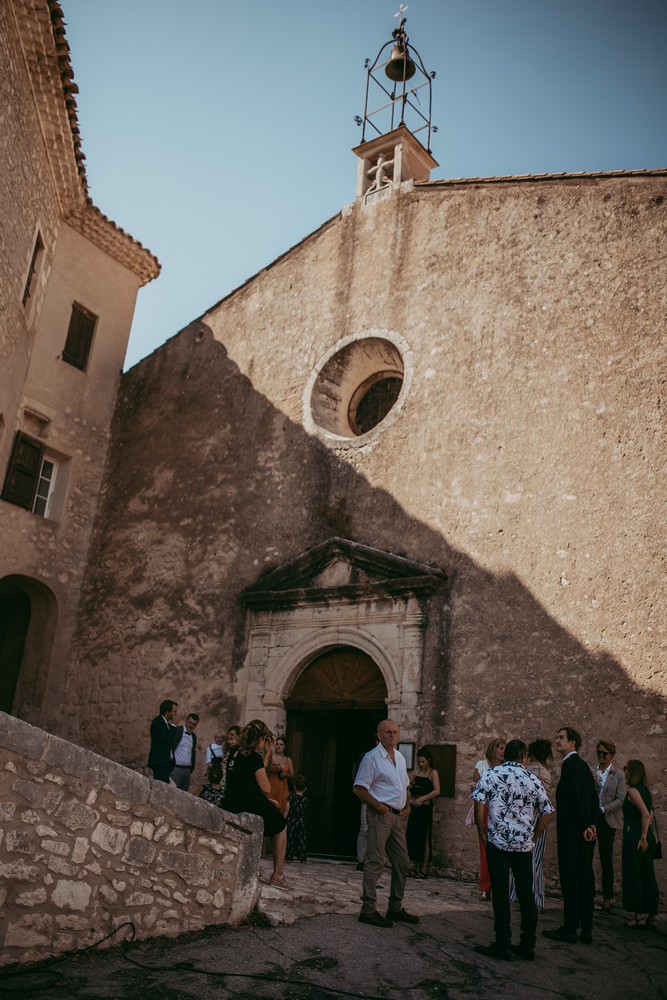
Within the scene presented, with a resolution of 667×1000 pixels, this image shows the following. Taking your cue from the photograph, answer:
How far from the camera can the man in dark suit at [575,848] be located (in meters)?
5.80

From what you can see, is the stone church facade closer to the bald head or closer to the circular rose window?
the circular rose window

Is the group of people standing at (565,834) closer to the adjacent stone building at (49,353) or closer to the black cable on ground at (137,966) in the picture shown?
the black cable on ground at (137,966)

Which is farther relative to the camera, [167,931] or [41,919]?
[167,931]

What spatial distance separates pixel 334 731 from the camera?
35.8 ft

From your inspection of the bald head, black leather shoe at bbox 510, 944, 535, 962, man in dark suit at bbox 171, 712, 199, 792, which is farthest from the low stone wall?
man in dark suit at bbox 171, 712, 199, 792

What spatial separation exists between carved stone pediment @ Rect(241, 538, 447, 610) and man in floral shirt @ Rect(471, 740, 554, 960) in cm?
432

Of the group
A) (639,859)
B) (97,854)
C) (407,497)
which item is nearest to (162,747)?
(97,854)

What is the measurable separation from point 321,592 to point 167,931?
18.7 ft

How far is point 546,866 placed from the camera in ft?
26.9

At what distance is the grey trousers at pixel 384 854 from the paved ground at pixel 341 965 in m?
0.19

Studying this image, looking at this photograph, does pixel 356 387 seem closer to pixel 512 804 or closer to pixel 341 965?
pixel 512 804

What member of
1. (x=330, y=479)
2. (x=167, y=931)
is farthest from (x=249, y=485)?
(x=167, y=931)

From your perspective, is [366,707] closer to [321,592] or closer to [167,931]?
[321,592]

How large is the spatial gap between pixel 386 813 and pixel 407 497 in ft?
16.7
